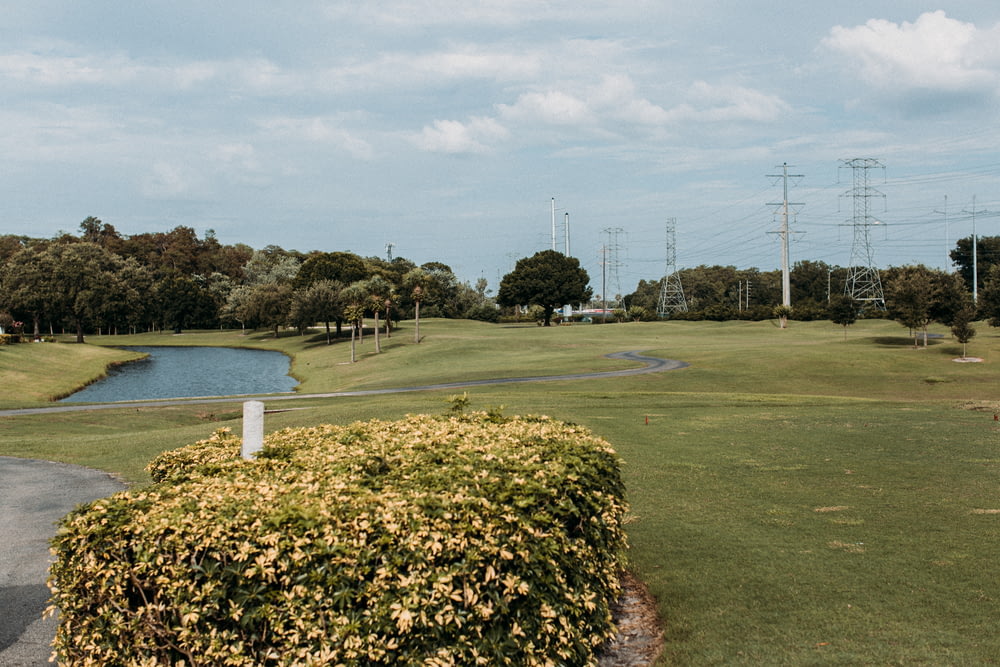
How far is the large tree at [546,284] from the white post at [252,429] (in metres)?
116

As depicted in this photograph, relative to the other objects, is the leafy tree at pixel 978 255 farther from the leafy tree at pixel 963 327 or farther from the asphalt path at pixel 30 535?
the asphalt path at pixel 30 535

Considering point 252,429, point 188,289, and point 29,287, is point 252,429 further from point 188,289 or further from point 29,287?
point 188,289

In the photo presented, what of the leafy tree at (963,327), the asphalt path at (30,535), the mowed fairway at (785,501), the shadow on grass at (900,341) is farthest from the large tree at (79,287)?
the leafy tree at (963,327)

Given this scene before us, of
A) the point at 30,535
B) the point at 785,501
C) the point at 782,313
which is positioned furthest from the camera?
the point at 782,313

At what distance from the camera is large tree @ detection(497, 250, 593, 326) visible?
409ft

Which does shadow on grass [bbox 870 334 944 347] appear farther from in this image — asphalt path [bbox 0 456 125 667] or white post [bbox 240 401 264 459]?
white post [bbox 240 401 264 459]

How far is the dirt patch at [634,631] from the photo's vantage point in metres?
7.62

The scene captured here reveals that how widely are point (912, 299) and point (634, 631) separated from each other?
2356 inches

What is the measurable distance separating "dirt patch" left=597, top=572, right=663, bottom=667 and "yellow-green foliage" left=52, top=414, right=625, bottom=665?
0.67m

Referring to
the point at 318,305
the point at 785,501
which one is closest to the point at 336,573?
the point at 785,501

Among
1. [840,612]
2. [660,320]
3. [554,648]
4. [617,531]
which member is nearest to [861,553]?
[840,612]

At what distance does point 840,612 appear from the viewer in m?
8.00

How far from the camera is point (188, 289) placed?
14225cm

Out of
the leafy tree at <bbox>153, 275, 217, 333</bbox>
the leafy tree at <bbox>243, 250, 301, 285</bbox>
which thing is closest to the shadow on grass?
the leafy tree at <bbox>243, 250, 301, 285</bbox>
